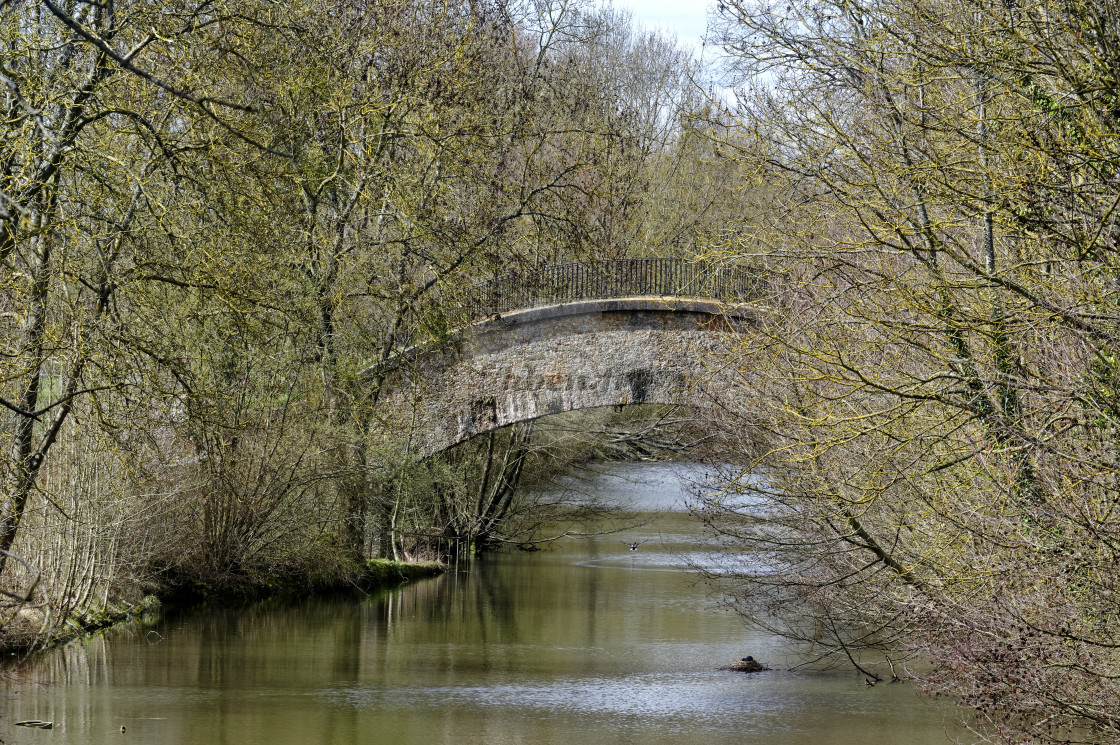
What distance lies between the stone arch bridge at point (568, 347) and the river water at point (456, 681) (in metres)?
2.74

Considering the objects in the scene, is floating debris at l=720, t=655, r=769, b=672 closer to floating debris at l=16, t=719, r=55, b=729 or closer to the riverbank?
floating debris at l=16, t=719, r=55, b=729

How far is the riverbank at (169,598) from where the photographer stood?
10.9 m

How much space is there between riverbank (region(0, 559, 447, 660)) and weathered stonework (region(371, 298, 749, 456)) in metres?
1.80

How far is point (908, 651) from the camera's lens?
34.4 ft

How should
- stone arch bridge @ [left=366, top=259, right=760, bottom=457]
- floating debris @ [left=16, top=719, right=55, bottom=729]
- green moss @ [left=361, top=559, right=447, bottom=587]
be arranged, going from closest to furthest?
floating debris @ [left=16, top=719, right=55, bottom=729] < green moss @ [left=361, top=559, right=447, bottom=587] < stone arch bridge @ [left=366, top=259, right=760, bottom=457]

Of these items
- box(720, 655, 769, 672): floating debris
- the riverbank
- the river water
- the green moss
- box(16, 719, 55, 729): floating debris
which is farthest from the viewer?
the green moss

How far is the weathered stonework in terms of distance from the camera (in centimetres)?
1733

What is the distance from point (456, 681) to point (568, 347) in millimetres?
7076

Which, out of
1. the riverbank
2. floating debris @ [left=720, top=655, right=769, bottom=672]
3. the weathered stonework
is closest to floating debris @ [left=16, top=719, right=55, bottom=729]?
the riverbank

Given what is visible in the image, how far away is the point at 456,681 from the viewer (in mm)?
11539

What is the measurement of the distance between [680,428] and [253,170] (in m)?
14.8

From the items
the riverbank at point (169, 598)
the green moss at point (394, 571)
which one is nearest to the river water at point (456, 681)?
the riverbank at point (169, 598)

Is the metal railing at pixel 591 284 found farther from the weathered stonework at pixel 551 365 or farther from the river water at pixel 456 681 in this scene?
the river water at pixel 456 681

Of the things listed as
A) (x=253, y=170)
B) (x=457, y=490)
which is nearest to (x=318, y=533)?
(x=457, y=490)
